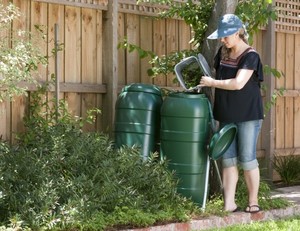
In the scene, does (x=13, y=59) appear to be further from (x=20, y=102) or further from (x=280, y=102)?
(x=280, y=102)

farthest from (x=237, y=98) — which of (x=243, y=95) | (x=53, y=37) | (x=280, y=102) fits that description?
(x=280, y=102)

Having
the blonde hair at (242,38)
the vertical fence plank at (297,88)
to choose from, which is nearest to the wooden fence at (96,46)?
the blonde hair at (242,38)

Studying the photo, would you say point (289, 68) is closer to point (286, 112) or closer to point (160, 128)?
point (286, 112)

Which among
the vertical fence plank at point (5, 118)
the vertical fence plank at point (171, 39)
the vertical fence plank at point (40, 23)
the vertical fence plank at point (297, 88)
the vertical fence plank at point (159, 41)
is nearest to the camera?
the vertical fence plank at point (5, 118)

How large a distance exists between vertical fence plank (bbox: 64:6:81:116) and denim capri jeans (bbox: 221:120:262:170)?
1.62 meters

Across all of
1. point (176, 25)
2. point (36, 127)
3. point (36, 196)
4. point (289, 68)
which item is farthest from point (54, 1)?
point (289, 68)

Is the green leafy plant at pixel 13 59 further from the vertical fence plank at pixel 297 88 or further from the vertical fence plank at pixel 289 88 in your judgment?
the vertical fence plank at pixel 297 88

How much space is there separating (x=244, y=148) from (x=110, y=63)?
184 cm

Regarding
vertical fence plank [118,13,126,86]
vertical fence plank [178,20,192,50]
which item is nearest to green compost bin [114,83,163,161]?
vertical fence plank [118,13,126,86]

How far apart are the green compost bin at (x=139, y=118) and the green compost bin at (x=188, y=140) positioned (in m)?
0.21

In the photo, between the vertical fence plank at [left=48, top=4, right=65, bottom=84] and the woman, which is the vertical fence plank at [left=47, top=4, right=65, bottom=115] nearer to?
the vertical fence plank at [left=48, top=4, right=65, bottom=84]

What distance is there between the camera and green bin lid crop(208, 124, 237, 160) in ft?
21.1

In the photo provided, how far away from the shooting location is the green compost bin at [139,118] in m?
6.83

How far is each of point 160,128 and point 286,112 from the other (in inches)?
150
